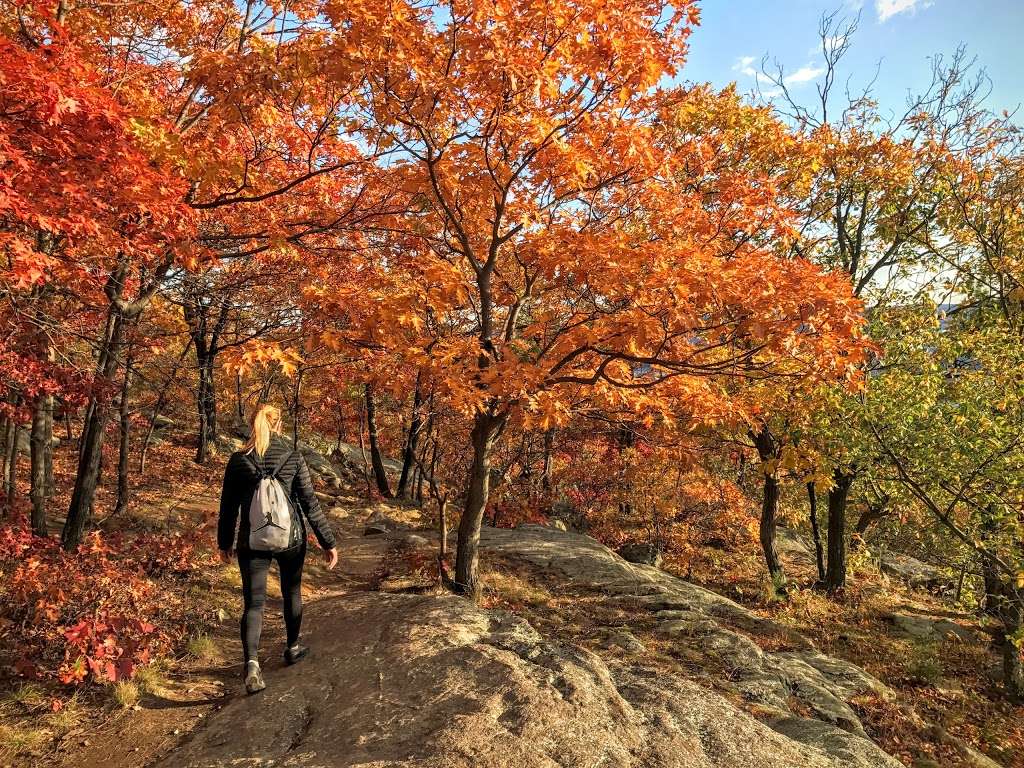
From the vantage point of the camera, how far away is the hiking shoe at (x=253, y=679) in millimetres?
4215

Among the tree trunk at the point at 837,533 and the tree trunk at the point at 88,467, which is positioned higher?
the tree trunk at the point at 88,467

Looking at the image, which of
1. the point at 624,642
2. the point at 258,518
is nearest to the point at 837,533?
the point at 624,642

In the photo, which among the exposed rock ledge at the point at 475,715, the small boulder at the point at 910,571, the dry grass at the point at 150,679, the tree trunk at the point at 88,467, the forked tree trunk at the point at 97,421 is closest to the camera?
the exposed rock ledge at the point at 475,715

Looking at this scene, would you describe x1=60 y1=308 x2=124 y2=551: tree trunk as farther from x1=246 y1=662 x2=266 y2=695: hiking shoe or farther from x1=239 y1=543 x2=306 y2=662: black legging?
x1=246 y1=662 x2=266 y2=695: hiking shoe

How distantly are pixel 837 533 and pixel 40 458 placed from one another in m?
17.6

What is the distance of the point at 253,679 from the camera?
423 centimetres

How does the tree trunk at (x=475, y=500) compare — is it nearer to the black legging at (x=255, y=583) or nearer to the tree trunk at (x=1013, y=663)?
the black legging at (x=255, y=583)

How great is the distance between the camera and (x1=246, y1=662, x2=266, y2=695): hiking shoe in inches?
166

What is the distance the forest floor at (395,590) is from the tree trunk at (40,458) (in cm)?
215

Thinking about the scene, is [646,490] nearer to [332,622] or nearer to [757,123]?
[757,123]

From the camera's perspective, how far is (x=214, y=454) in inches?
760

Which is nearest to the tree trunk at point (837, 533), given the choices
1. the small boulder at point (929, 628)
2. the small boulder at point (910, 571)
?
the small boulder at point (929, 628)

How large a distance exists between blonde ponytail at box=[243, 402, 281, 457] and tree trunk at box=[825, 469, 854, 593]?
14316 millimetres

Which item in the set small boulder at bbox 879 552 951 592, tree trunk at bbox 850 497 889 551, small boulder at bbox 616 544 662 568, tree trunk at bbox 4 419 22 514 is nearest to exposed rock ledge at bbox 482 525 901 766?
small boulder at bbox 616 544 662 568
